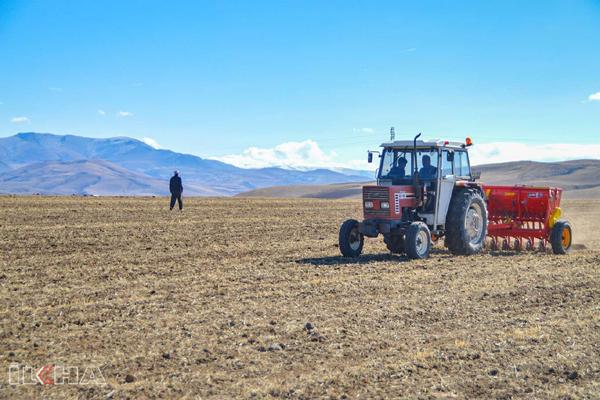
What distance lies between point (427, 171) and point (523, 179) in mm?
119392

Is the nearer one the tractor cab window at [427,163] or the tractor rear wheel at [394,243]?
the tractor cab window at [427,163]

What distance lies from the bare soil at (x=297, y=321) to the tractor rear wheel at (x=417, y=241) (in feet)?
1.02

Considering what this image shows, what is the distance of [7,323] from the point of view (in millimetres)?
5934

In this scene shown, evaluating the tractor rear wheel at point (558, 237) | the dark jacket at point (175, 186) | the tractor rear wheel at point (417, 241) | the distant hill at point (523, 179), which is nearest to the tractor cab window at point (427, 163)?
the tractor rear wheel at point (417, 241)

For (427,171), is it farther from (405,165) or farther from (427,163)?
(405,165)

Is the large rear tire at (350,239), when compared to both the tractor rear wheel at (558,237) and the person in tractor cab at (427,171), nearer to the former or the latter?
the person in tractor cab at (427,171)

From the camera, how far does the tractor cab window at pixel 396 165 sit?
434 inches

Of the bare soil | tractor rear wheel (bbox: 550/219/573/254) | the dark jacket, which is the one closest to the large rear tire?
the bare soil

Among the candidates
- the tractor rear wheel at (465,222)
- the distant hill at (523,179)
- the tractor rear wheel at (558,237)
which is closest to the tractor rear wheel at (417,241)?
the tractor rear wheel at (465,222)

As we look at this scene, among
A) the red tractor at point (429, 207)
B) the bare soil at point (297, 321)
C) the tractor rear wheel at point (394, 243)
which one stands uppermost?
the red tractor at point (429, 207)

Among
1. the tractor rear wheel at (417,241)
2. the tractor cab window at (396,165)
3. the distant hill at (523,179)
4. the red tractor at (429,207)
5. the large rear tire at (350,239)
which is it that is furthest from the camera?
the distant hill at (523,179)

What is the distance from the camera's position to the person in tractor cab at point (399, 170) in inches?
436

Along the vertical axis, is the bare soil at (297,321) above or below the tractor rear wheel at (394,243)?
below

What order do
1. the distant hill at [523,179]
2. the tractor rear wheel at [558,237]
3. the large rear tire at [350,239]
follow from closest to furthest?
the large rear tire at [350,239] < the tractor rear wheel at [558,237] < the distant hill at [523,179]
